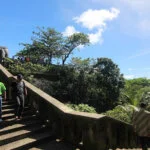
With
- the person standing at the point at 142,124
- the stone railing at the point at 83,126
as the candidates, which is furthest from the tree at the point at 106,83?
the person standing at the point at 142,124

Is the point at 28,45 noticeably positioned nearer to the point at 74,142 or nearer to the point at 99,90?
the point at 99,90

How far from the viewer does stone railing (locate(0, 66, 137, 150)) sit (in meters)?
7.21

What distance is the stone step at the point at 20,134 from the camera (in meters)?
7.20

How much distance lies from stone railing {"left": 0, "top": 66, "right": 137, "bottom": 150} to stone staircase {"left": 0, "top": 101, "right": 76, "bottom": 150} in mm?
283

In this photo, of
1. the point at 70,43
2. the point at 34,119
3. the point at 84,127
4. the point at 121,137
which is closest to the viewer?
the point at 84,127

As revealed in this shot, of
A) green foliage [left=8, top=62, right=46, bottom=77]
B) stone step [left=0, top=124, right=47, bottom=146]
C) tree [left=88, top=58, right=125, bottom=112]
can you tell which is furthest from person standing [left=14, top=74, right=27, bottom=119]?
tree [left=88, top=58, right=125, bottom=112]

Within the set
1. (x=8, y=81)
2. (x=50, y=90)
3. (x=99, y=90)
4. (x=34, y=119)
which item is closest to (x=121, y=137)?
(x=34, y=119)

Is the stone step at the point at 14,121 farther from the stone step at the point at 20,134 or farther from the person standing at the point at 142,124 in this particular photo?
the person standing at the point at 142,124

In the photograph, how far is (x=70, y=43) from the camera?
31609 mm

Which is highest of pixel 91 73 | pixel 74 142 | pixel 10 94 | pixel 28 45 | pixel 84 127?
pixel 28 45

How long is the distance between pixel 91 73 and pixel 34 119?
16.7 meters

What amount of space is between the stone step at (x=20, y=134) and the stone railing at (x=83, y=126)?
430mm

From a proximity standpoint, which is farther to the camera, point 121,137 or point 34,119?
point 34,119

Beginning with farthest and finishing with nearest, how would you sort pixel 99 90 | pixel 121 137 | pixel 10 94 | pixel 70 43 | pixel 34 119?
pixel 70 43, pixel 99 90, pixel 10 94, pixel 34 119, pixel 121 137
